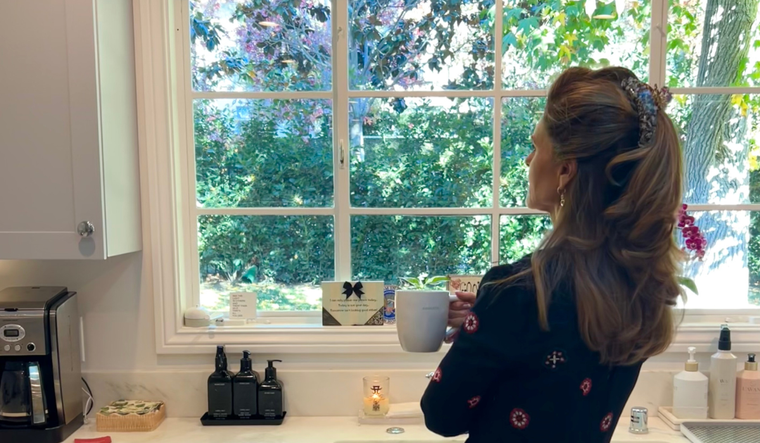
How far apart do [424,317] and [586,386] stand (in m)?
0.32

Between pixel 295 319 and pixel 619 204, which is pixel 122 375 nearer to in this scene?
pixel 295 319

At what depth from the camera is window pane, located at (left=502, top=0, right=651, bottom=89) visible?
1.67 meters

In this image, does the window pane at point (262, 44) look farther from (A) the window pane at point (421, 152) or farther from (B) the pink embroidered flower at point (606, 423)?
(B) the pink embroidered flower at point (606, 423)

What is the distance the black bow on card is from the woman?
84cm

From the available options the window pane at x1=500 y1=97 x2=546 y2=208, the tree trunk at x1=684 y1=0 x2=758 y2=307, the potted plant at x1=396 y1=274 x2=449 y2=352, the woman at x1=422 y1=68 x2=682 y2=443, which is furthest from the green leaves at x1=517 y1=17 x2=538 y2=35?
the potted plant at x1=396 y1=274 x2=449 y2=352

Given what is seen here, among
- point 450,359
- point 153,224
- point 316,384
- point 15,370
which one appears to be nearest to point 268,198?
point 153,224

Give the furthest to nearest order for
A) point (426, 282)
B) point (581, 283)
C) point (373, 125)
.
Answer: point (373, 125) < point (426, 282) < point (581, 283)

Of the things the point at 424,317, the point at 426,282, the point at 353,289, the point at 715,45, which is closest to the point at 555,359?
the point at 424,317

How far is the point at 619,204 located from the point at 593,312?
16 centimetres

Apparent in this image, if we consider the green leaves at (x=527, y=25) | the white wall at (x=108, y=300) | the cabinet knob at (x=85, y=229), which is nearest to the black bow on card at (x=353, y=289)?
the white wall at (x=108, y=300)

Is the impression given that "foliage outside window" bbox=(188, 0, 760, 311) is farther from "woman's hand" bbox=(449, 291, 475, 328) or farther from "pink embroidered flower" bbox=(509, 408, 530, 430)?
"pink embroidered flower" bbox=(509, 408, 530, 430)

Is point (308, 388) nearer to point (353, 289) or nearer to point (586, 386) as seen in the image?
point (353, 289)

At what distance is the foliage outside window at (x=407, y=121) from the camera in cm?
168

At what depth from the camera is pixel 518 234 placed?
5.67 ft
